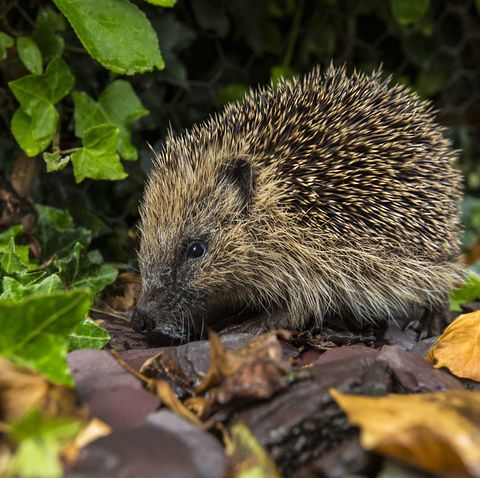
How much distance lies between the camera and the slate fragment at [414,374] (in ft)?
7.23

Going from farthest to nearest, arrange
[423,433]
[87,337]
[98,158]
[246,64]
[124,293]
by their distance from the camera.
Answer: [246,64], [124,293], [98,158], [87,337], [423,433]

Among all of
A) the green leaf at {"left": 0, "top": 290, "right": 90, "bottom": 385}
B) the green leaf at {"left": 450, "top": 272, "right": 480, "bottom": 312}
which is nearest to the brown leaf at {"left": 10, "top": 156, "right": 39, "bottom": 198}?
the green leaf at {"left": 0, "top": 290, "right": 90, "bottom": 385}

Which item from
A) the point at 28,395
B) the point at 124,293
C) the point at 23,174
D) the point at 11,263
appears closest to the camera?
the point at 28,395

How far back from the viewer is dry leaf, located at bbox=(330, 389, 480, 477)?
1.63 meters

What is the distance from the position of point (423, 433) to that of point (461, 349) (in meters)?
0.99

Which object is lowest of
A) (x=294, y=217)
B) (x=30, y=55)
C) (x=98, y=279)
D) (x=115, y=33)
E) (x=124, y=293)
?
(x=124, y=293)

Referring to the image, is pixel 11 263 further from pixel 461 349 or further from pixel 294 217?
pixel 461 349

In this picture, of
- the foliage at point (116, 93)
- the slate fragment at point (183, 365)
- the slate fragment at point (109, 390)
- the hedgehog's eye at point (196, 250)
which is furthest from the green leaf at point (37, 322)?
the hedgehog's eye at point (196, 250)

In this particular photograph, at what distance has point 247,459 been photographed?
1.66m

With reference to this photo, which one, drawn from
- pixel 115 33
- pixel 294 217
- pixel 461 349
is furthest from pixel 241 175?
pixel 461 349

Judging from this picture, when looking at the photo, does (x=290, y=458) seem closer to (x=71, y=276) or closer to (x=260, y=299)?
(x=260, y=299)

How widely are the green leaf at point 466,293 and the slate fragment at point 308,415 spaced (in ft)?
4.67

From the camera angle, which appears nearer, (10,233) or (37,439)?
(37,439)

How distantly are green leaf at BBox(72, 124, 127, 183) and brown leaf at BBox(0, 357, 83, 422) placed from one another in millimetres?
1337
